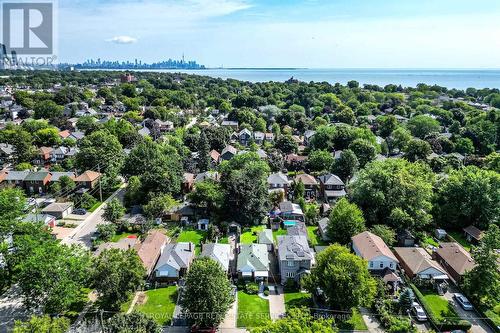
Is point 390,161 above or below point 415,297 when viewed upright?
above

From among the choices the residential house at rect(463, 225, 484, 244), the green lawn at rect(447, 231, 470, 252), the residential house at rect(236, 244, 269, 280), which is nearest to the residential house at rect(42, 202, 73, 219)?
the residential house at rect(236, 244, 269, 280)

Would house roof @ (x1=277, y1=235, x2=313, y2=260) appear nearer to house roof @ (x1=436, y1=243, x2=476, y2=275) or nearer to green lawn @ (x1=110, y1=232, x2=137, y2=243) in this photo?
house roof @ (x1=436, y1=243, x2=476, y2=275)

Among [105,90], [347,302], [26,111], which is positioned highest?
[105,90]

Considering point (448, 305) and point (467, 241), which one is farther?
point (467, 241)

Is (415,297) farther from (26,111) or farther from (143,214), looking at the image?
(26,111)

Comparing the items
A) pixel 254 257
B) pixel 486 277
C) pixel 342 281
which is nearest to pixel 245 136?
pixel 254 257

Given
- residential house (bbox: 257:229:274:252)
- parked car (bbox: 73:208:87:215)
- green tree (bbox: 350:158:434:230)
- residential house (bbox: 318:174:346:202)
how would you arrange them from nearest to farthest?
1. residential house (bbox: 257:229:274:252)
2. green tree (bbox: 350:158:434:230)
3. parked car (bbox: 73:208:87:215)
4. residential house (bbox: 318:174:346:202)

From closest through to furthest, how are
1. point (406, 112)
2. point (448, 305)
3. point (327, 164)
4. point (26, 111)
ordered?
point (448, 305) < point (327, 164) < point (26, 111) < point (406, 112)

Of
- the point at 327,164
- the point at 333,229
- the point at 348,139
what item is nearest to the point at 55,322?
the point at 333,229
